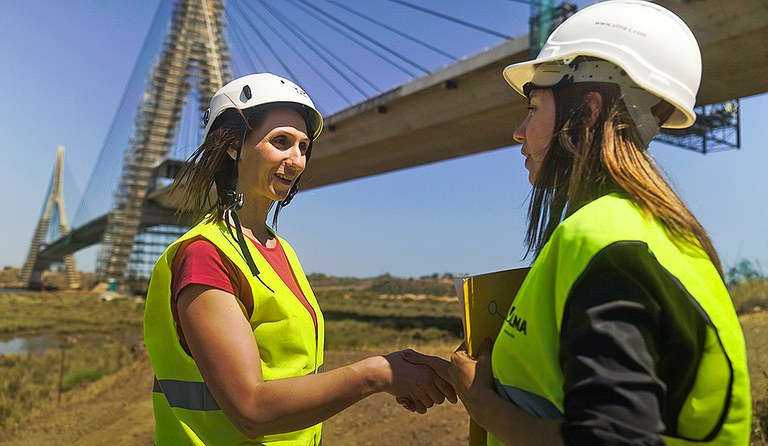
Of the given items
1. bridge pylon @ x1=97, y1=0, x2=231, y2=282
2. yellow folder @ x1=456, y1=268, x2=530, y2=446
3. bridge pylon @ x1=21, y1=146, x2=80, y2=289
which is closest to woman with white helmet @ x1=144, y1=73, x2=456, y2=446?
yellow folder @ x1=456, y1=268, x2=530, y2=446

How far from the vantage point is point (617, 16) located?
1.54 meters

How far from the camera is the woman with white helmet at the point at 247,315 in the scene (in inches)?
67.9

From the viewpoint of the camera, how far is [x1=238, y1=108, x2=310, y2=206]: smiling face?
2273 millimetres

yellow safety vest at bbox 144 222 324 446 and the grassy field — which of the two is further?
the grassy field

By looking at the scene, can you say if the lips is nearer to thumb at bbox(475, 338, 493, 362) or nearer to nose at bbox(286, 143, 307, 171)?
nose at bbox(286, 143, 307, 171)


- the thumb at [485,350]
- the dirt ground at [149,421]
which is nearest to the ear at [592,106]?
the thumb at [485,350]

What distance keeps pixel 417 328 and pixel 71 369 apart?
10.4m

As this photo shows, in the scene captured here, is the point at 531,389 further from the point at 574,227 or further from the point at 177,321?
the point at 177,321

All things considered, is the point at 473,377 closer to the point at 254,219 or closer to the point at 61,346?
the point at 254,219

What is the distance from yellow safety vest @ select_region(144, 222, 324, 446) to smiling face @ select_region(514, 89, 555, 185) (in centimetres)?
93

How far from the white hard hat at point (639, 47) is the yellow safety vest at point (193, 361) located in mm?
1082

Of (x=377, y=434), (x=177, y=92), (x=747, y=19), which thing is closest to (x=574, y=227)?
(x=377, y=434)

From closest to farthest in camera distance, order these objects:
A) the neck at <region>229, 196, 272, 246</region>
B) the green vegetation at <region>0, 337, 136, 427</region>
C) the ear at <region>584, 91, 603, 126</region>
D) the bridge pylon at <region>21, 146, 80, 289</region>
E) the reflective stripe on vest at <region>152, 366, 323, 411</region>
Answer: the ear at <region>584, 91, 603, 126</region> → the reflective stripe on vest at <region>152, 366, 323, 411</region> → the neck at <region>229, 196, 272, 246</region> → the green vegetation at <region>0, 337, 136, 427</region> → the bridge pylon at <region>21, 146, 80, 289</region>

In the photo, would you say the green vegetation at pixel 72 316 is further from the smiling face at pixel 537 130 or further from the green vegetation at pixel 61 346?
the smiling face at pixel 537 130
